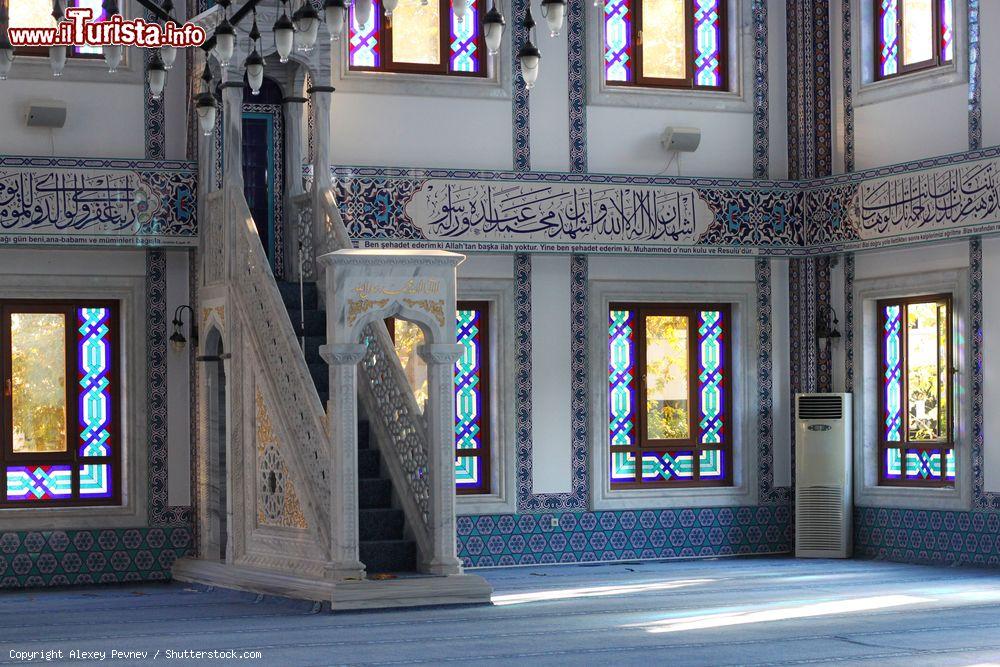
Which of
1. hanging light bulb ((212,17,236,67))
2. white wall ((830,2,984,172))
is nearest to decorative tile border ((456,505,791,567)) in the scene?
white wall ((830,2,984,172))

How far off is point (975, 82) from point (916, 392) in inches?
69.5

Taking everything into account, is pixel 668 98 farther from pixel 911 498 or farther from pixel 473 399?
pixel 911 498

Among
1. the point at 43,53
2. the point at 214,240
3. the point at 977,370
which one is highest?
the point at 43,53

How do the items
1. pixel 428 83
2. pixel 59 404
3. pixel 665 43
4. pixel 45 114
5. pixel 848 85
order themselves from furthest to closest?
pixel 665 43, pixel 848 85, pixel 428 83, pixel 59 404, pixel 45 114

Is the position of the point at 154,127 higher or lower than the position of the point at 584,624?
higher

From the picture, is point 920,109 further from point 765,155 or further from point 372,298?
point 372,298

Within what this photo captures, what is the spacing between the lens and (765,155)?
977 centimetres

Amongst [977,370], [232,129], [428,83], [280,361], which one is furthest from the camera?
[428,83]

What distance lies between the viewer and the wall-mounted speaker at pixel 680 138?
31.1 feet

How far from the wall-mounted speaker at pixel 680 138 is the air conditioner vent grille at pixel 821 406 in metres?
1.63

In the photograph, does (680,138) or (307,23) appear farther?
(680,138)

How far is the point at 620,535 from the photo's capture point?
30.8 ft

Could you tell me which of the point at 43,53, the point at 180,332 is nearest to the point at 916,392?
the point at 180,332

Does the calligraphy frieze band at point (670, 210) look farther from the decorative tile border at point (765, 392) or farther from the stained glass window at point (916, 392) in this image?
the stained glass window at point (916, 392)
